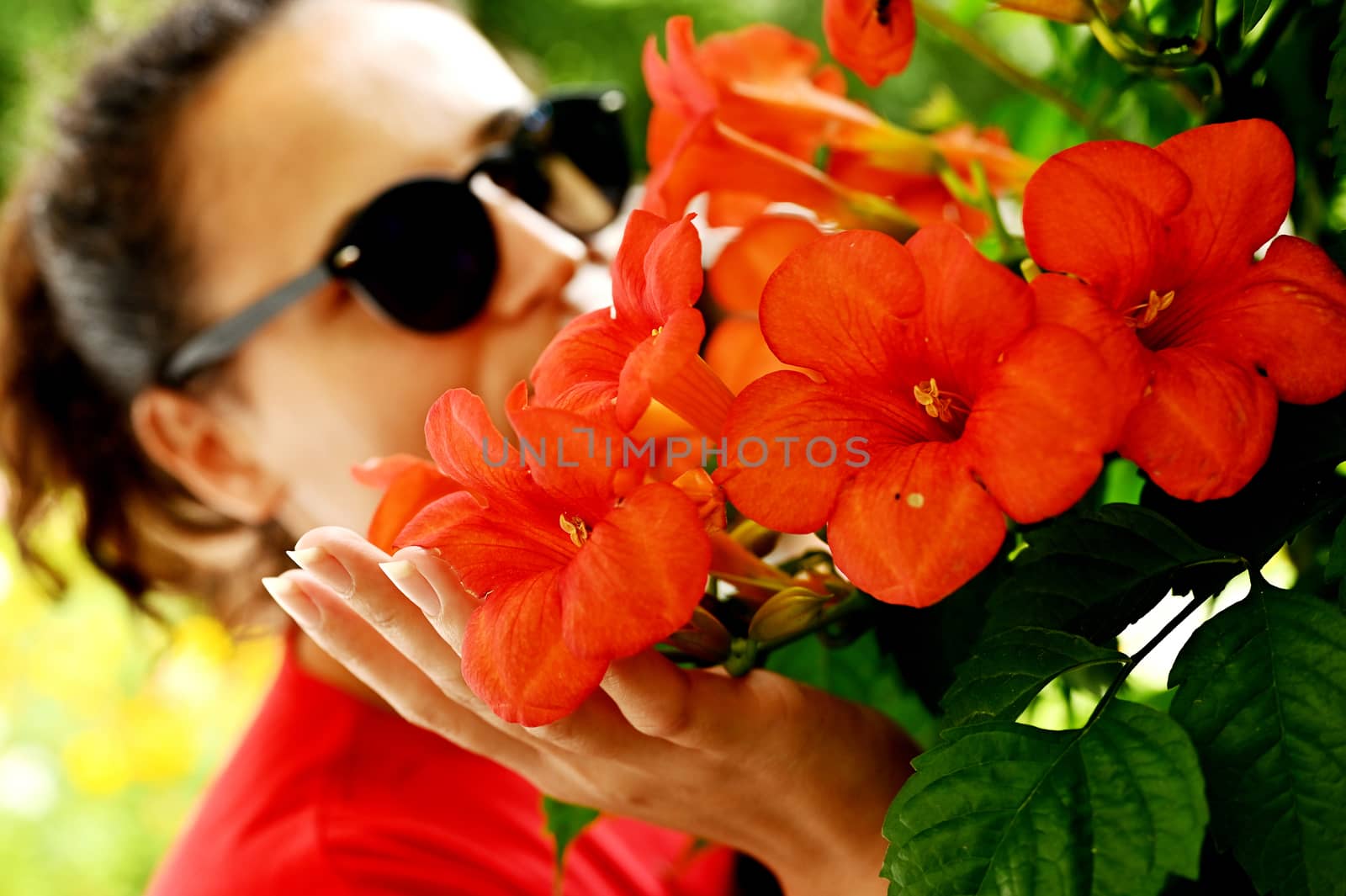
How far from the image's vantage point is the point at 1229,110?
327 millimetres

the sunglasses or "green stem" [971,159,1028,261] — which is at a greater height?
"green stem" [971,159,1028,261]

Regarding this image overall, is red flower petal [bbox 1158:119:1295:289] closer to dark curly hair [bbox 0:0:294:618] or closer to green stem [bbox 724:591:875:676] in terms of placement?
green stem [bbox 724:591:875:676]

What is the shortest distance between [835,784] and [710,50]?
299 mm

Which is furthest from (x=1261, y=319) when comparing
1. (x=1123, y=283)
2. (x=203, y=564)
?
(x=203, y=564)


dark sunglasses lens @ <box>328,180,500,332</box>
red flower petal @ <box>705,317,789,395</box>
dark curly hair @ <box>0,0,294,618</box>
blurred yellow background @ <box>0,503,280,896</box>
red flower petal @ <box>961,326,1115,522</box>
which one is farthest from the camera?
blurred yellow background @ <box>0,503,280,896</box>

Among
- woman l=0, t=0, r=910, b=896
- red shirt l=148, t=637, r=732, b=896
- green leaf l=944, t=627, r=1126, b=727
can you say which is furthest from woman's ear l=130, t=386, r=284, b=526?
green leaf l=944, t=627, r=1126, b=727

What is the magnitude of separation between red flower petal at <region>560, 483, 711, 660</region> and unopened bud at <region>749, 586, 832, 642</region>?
79 millimetres

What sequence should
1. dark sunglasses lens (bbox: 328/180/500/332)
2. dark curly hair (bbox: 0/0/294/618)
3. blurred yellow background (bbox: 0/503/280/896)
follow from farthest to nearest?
blurred yellow background (bbox: 0/503/280/896)
dark curly hair (bbox: 0/0/294/618)
dark sunglasses lens (bbox: 328/180/500/332)

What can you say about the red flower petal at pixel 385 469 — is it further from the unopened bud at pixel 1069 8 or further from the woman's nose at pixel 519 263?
the woman's nose at pixel 519 263

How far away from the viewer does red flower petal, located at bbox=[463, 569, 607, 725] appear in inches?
9.8

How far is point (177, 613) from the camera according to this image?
6.14 feet

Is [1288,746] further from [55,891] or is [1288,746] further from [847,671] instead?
[55,891]

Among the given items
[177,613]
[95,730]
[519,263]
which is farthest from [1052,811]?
[177,613]

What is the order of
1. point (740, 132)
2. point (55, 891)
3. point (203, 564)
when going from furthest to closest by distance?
point (55, 891)
point (203, 564)
point (740, 132)
